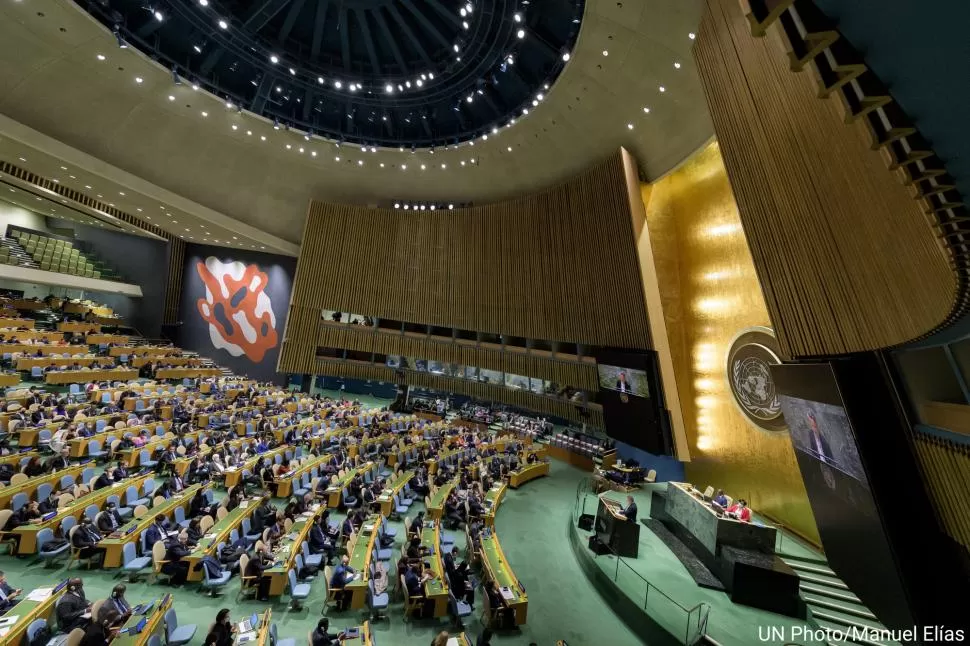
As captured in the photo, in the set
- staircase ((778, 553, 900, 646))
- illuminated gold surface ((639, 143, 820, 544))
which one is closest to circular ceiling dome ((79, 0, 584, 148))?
illuminated gold surface ((639, 143, 820, 544))

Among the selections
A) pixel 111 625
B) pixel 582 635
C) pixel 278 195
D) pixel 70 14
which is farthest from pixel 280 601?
pixel 278 195

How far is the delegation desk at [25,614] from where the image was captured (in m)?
4.13

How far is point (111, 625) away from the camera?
14.8ft

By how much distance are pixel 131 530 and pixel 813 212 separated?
10.3m

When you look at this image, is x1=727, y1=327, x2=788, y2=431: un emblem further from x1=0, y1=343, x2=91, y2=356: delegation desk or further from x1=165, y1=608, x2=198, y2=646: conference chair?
x1=0, y1=343, x2=91, y2=356: delegation desk

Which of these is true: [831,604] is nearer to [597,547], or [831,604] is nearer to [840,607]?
[840,607]

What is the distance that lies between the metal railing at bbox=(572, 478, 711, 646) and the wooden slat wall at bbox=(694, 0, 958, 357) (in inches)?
162

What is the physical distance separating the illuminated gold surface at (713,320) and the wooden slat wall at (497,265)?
4.07 ft

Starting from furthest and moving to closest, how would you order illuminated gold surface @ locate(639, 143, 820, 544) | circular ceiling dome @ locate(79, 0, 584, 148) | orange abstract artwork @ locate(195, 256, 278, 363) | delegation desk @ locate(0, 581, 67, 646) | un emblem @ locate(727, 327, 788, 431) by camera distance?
orange abstract artwork @ locate(195, 256, 278, 363), circular ceiling dome @ locate(79, 0, 584, 148), illuminated gold surface @ locate(639, 143, 820, 544), un emblem @ locate(727, 327, 788, 431), delegation desk @ locate(0, 581, 67, 646)

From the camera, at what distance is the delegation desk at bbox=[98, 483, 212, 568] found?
601 cm

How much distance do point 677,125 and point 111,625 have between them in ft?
42.2

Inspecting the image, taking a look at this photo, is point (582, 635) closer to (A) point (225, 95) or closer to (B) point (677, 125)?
(B) point (677, 125)

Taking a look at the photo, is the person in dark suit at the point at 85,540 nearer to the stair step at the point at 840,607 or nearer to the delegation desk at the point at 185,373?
the stair step at the point at 840,607

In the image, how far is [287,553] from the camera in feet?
21.2
